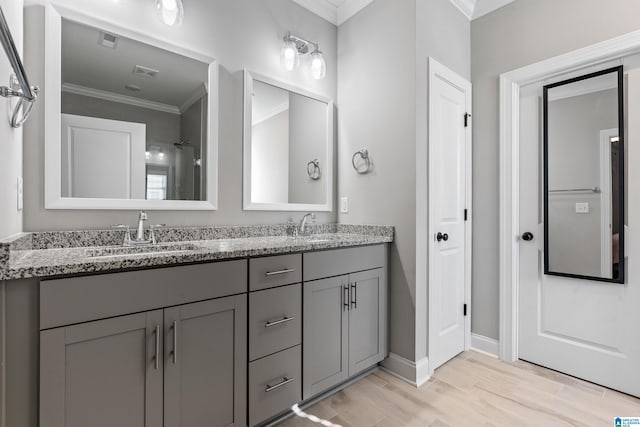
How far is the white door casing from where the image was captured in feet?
6.07

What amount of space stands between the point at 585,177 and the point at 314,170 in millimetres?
1792

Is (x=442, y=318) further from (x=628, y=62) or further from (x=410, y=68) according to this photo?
(x=628, y=62)

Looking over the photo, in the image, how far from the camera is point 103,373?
1072mm

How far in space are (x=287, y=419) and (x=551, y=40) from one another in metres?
2.84

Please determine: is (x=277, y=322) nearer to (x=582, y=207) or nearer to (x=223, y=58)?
(x=223, y=58)

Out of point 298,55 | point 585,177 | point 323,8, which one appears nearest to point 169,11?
point 298,55

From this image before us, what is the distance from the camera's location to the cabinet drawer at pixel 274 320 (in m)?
1.44

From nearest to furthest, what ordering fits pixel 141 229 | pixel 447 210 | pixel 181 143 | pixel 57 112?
pixel 57 112, pixel 141 229, pixel 181 143, pixel 447 210

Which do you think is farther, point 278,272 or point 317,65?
point 317,65

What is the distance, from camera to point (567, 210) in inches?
82.2

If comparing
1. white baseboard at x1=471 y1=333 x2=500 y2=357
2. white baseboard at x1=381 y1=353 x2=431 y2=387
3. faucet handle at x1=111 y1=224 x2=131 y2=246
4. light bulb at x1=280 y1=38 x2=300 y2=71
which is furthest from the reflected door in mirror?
white baseboard at x1=471 y1=333 x2=500 y2=357

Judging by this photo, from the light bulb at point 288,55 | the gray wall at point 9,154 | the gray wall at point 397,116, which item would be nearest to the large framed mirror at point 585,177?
the gray wall at point 397,116

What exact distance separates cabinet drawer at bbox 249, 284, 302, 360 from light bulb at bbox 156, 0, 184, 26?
1.44 meters

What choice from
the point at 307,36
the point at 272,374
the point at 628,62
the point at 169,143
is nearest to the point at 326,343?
the point at 272,374
